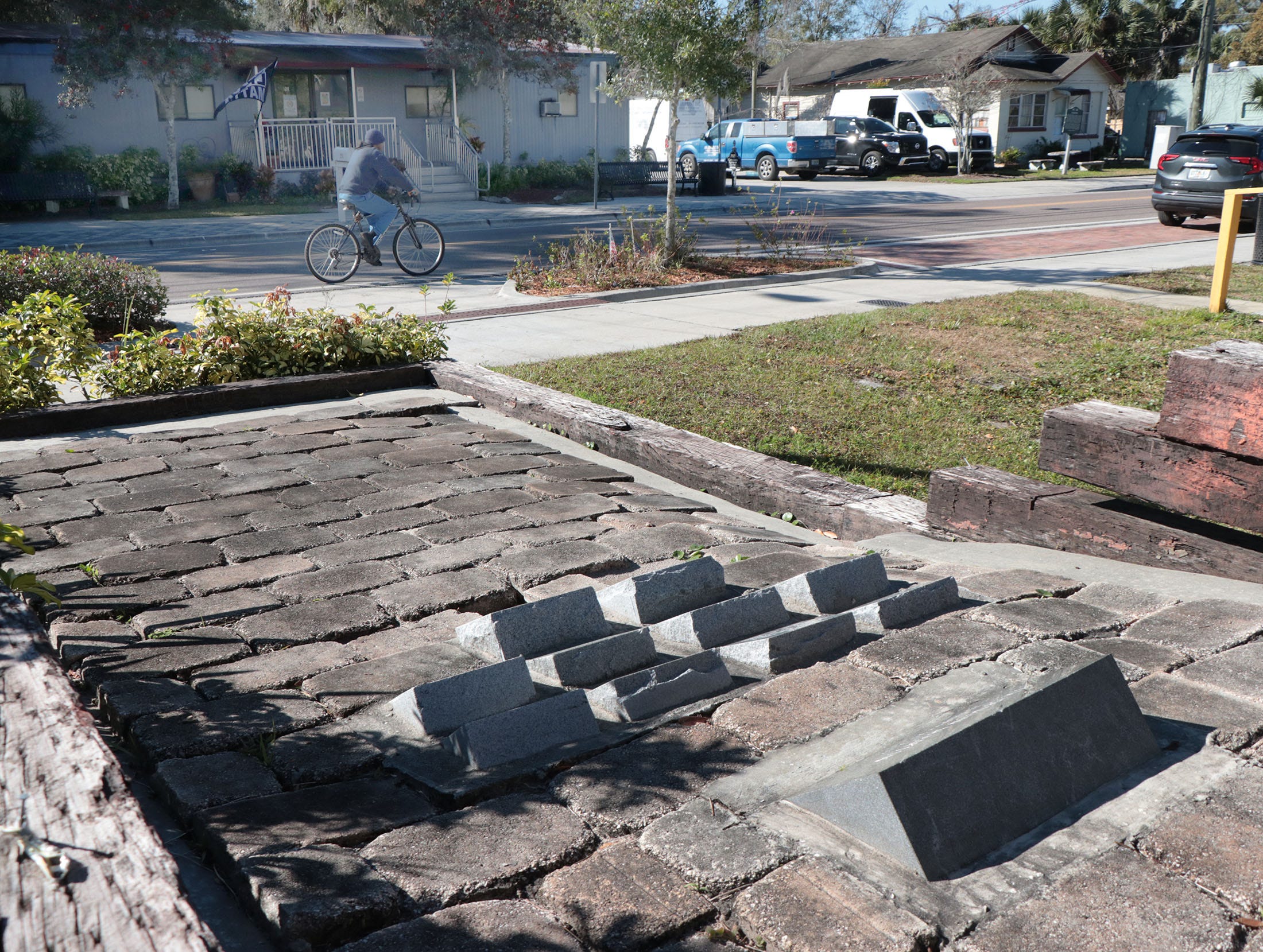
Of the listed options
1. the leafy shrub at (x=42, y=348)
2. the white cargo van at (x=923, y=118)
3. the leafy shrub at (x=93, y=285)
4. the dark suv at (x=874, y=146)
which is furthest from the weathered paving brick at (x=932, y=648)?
the white cargo van at (x=923, y=118)

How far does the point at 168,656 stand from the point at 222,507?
167 centimetres

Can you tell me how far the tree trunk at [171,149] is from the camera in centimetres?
2667

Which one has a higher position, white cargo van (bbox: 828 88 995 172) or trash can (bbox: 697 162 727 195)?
white cargo van (bbox: 828 88 995 172)

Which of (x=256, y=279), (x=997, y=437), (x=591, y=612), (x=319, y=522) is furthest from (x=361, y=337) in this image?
(x=256, y=279)

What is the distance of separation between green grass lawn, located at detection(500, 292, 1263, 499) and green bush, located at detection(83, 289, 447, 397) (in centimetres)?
107

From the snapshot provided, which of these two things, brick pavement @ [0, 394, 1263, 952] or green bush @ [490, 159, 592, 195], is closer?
brick pavement @ [0, 394, 1263, 952]

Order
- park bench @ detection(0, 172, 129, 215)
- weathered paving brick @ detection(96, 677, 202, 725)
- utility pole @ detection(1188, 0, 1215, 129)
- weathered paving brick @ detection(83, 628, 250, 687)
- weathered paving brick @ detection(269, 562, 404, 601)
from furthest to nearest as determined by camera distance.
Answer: utility pole @ detection(1188, 0, 1215, 129) < park bench @ detection(0, 172, 129, 215) < weathered paving brick @ detection(269, 562, 404, 601) < weathered paving brick @ detection(83, 628, 250, 687) < weathered paving brick @ detection(96, 677, 202, 725)

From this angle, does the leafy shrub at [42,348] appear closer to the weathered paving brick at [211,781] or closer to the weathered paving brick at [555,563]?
the weathered paving brick at [555,563]

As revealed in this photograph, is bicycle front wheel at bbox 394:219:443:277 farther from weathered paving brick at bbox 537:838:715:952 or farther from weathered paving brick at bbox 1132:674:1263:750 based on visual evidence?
weathered paving brick at bbox 537:838:715:952

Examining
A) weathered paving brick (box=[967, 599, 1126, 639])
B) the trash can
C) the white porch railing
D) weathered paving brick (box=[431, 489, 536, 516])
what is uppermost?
the white porch railing

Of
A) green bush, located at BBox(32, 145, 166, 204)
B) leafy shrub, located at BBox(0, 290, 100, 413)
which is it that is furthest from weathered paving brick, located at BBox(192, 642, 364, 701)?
green bush, located at BBox(32, 145, 166, 204)

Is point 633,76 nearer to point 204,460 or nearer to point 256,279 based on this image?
point 256,279

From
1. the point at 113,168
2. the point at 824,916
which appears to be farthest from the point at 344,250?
the point at 113,168

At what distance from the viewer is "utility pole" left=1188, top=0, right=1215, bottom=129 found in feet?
120
